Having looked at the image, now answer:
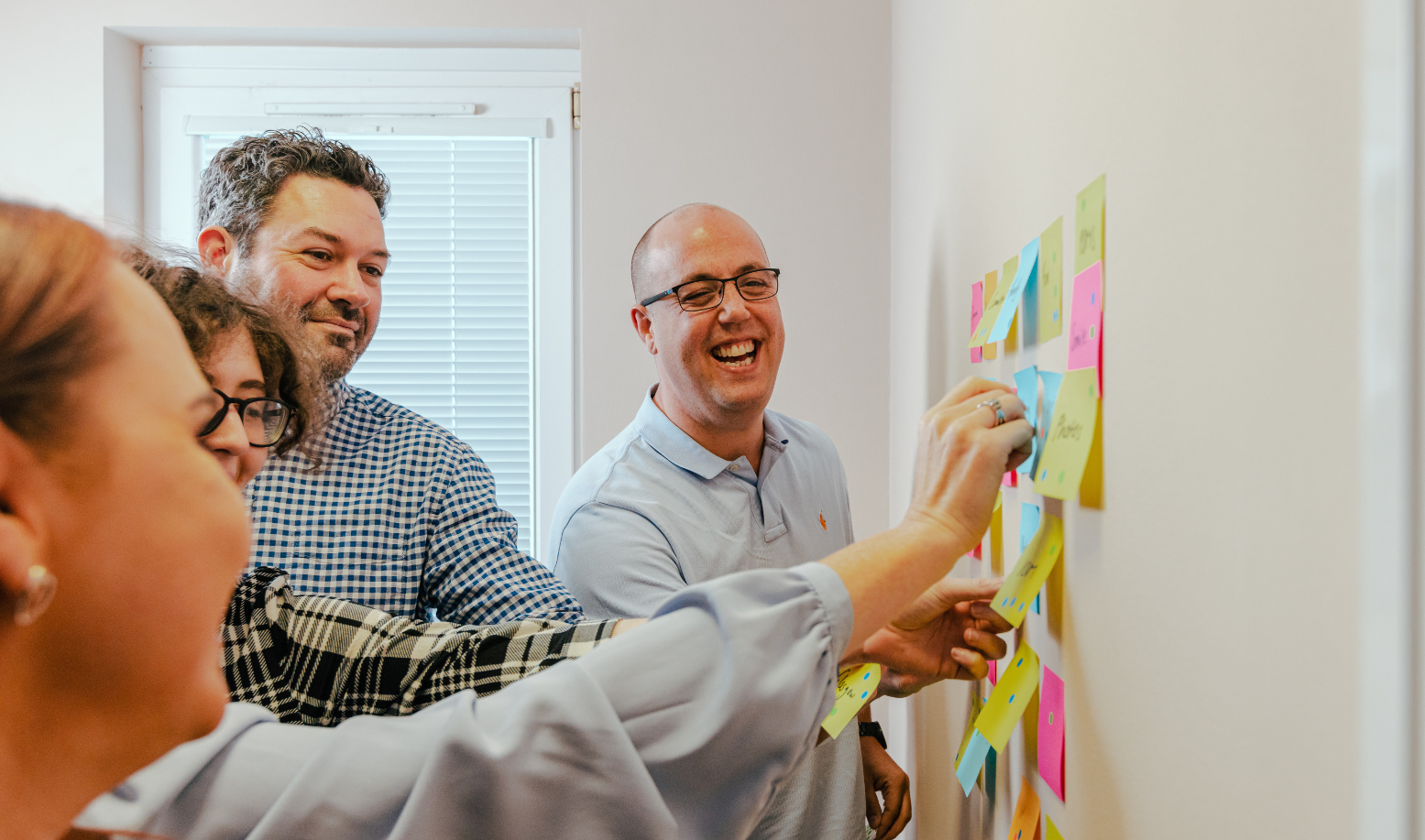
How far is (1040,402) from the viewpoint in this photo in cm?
87

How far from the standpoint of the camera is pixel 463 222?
90.9 inches

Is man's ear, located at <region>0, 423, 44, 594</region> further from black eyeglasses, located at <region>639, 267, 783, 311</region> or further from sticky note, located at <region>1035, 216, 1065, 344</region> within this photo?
black eyeglasses, located at <region>639, 267, 783, 311</region>

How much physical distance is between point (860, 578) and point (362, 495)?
0.72 m

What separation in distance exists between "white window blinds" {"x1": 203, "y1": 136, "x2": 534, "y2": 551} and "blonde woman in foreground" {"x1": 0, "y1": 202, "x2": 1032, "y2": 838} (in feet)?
5.28

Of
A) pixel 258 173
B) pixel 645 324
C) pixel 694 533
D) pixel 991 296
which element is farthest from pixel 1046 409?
pixel 258 173

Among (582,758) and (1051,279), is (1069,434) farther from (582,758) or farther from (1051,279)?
(582,758)

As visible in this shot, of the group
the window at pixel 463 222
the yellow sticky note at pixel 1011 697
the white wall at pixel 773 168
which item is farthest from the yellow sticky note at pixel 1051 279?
the window at pixel 463 222

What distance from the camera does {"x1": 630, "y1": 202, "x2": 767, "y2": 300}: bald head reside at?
1.49 meters

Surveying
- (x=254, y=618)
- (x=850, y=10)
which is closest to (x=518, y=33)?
(x=850, y=10)

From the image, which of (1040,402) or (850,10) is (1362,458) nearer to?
(1040,402)

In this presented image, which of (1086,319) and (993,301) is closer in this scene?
(1086,319)

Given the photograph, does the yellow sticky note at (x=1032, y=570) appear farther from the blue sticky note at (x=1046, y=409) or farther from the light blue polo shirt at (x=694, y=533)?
the light blue polo shirt at (x=694, y=533)

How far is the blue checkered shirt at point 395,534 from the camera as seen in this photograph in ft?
3.68

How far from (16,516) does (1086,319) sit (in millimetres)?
709
